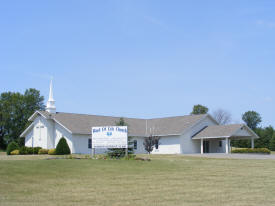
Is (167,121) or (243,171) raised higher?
(167,121)

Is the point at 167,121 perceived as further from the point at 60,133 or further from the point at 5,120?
the point at 5,120

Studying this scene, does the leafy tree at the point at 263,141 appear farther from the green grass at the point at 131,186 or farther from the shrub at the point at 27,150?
the green grass at the point at 131,186

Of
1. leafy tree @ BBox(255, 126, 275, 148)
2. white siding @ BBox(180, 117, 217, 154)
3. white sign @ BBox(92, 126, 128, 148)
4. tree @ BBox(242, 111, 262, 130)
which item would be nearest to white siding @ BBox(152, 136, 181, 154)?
white siding @ BBox(180, 117, 217, 154)

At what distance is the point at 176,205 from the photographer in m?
12.5

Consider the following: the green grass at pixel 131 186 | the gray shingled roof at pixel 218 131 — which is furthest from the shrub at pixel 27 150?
the green grass at pixel 131 186

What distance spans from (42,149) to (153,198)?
110ft

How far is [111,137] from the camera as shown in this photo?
99.3 feet

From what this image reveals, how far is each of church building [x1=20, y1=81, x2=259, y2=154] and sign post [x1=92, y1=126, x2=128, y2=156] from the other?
14850 millimetres

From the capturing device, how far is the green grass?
43.1ft

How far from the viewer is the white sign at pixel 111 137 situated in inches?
1179

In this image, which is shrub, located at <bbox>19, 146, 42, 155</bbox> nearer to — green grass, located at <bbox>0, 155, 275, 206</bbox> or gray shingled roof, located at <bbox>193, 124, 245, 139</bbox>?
gray shingled roof, located at <bbox>193, 124, 245, 139</bbox>

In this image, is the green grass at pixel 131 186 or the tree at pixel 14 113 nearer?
the green grass at pixel 131 186

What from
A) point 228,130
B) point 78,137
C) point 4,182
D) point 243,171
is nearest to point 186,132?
point 228,130

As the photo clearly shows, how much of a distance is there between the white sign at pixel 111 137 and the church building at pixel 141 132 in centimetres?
1484
